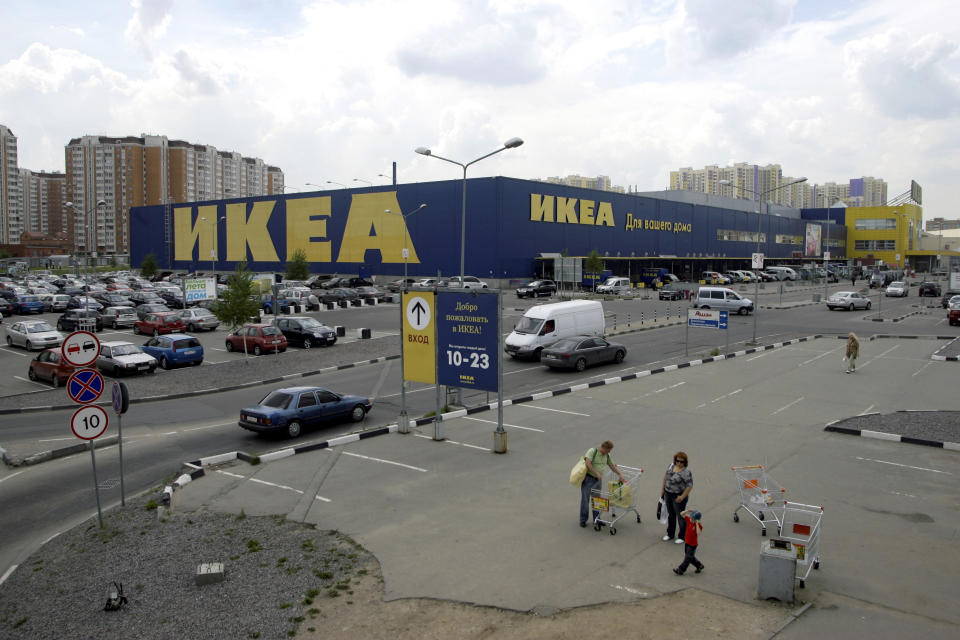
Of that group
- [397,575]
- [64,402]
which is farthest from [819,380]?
[64,402]

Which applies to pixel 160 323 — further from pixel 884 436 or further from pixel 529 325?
pixel 884 436

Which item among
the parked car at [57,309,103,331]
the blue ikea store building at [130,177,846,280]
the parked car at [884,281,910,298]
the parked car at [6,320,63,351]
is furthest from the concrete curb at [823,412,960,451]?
the parked car at [884,281,910,298]

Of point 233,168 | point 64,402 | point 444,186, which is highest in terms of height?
point 233,168

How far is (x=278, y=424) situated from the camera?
16.3 m

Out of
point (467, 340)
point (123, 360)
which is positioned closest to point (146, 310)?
point (123, 360)

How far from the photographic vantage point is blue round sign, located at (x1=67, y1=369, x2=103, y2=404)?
35.5ft

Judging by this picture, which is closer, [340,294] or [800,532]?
[800,532]

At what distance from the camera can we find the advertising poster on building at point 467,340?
1442 cm

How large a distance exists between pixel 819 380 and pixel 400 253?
178ft

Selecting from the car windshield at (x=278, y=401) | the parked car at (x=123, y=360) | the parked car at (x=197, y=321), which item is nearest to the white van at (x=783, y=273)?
the parked car at (x=197, y=321)

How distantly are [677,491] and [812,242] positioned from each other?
115 m

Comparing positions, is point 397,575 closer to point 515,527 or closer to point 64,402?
point 515,527

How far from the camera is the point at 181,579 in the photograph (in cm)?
866

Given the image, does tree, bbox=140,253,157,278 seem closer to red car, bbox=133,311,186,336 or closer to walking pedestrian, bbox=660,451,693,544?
red car, bbox=133,311,186,336
